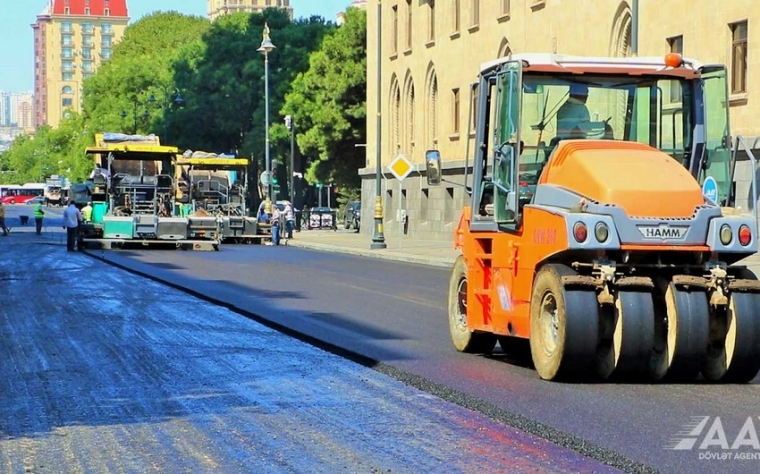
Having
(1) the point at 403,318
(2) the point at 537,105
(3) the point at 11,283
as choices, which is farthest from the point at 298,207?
(2) the point at 537,105

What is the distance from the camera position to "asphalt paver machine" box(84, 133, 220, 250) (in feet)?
149

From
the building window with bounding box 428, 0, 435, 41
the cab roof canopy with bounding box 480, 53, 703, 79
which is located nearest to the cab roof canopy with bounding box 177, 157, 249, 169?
the building window with bounding box 428, 0, 435, 41

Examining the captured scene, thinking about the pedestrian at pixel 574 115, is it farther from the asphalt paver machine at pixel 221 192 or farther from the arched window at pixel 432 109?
the arched window at pixel 432 109

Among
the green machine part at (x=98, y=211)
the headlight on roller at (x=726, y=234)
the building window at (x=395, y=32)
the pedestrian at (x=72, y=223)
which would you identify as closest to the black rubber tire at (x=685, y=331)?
the headlight on roller at (x=726, y=234)

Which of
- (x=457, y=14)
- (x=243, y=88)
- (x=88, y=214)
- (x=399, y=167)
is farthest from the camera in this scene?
(x=243, y=88)

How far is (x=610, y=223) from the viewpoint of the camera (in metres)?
11.1

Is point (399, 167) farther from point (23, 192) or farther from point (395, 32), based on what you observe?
point (23, 192)

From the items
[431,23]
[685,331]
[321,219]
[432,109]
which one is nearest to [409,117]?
[432,109]

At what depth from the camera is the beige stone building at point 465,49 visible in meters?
34.5

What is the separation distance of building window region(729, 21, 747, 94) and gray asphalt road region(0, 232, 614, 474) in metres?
21.0

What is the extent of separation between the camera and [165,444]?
848 centimetres

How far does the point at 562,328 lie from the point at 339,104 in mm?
60139

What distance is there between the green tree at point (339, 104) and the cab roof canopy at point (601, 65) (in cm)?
5752

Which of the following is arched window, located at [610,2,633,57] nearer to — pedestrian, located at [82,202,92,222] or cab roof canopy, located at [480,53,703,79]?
pedestrian, located at [82,202,92,222]
